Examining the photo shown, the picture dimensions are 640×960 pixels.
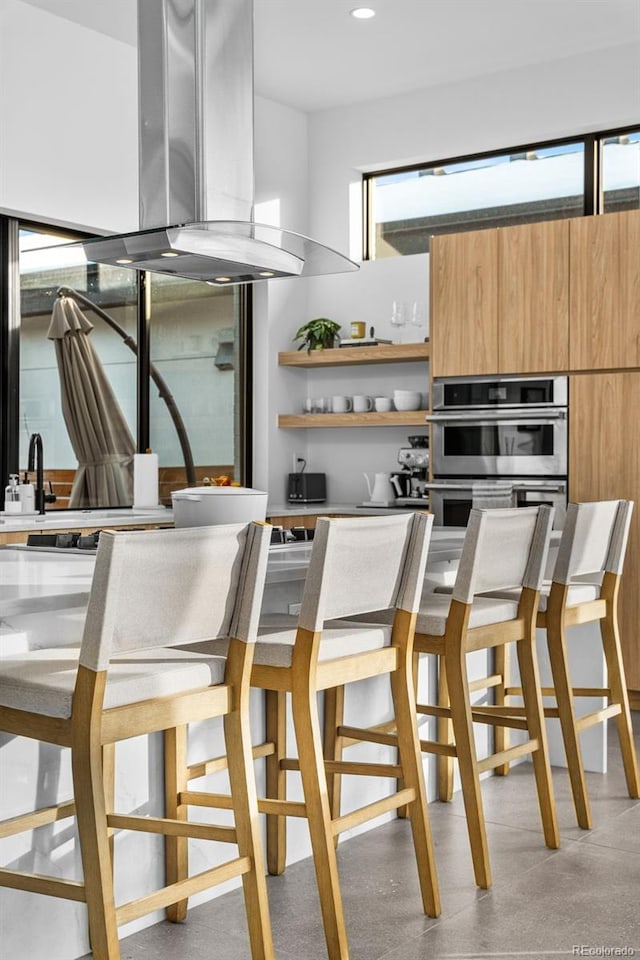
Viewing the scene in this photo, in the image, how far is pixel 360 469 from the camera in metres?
6.27

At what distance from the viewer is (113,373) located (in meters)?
5.50

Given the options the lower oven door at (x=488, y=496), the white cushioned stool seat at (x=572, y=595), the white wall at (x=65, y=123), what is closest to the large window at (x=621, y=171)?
the lower oven door at (x=488, y=496)

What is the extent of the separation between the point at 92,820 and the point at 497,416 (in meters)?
3.64

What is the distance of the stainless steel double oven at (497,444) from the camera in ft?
16.5

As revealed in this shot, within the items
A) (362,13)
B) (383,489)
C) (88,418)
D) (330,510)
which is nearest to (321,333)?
(383,489)

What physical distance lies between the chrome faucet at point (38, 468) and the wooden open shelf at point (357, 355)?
1.69m

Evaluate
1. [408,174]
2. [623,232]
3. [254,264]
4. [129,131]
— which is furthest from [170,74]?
[408,174]

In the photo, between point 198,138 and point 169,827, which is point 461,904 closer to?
point 169,827

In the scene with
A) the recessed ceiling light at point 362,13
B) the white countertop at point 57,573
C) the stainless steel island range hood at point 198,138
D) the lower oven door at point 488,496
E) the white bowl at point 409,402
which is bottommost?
the white countertop at point 57,573

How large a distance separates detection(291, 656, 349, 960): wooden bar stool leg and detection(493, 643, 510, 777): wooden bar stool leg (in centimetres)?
152

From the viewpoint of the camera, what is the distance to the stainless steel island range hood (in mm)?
3617

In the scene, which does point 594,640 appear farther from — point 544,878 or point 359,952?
point 359,952

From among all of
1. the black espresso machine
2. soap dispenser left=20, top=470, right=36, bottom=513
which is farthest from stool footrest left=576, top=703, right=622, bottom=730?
soap dispenser left=20, top=470, right=36, bottom=513

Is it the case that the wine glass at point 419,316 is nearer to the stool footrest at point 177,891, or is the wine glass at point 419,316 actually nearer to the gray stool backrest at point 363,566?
the gray stool backrest at point 363,566
